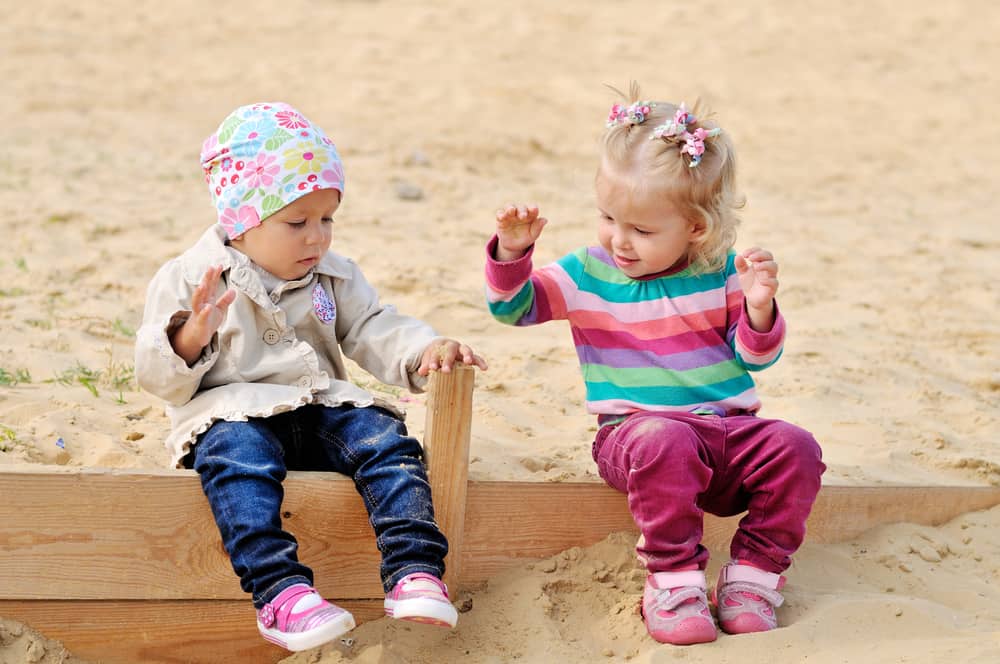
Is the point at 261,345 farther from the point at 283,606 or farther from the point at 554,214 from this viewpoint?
the point at 554,214

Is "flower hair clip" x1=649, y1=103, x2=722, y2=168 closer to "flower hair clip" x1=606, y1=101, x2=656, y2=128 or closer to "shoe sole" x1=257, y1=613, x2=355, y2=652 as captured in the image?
"flower hair clip" x1=606, y1=101, x2=656, y2=128

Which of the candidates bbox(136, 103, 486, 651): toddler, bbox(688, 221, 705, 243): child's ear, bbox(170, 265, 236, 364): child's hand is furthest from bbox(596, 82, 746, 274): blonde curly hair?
bbox(170, 265, 236, 364): child's hand

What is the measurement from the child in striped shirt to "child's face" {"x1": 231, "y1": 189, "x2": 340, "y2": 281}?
426 millimetres

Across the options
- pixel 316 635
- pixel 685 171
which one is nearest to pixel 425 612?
pixel 316 635

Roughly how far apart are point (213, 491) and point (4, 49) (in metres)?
8.34

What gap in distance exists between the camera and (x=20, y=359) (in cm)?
406

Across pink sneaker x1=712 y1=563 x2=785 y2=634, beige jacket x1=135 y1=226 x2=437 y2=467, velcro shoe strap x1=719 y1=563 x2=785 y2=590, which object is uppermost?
beige jacket x1=135 y1=226 x2=437 y2=467

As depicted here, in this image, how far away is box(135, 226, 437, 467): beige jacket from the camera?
9.28 feet

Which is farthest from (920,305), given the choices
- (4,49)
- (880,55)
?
(4,49)

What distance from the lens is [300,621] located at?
2559 millimetres

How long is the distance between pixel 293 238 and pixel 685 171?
0.98 m

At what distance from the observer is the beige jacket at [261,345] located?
2828 millimetres

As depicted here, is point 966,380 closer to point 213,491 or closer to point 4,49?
point 213,491

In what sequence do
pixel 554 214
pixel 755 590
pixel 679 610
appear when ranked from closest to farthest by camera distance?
pixel 679 610, pixel 755 590, pixel 554 214
